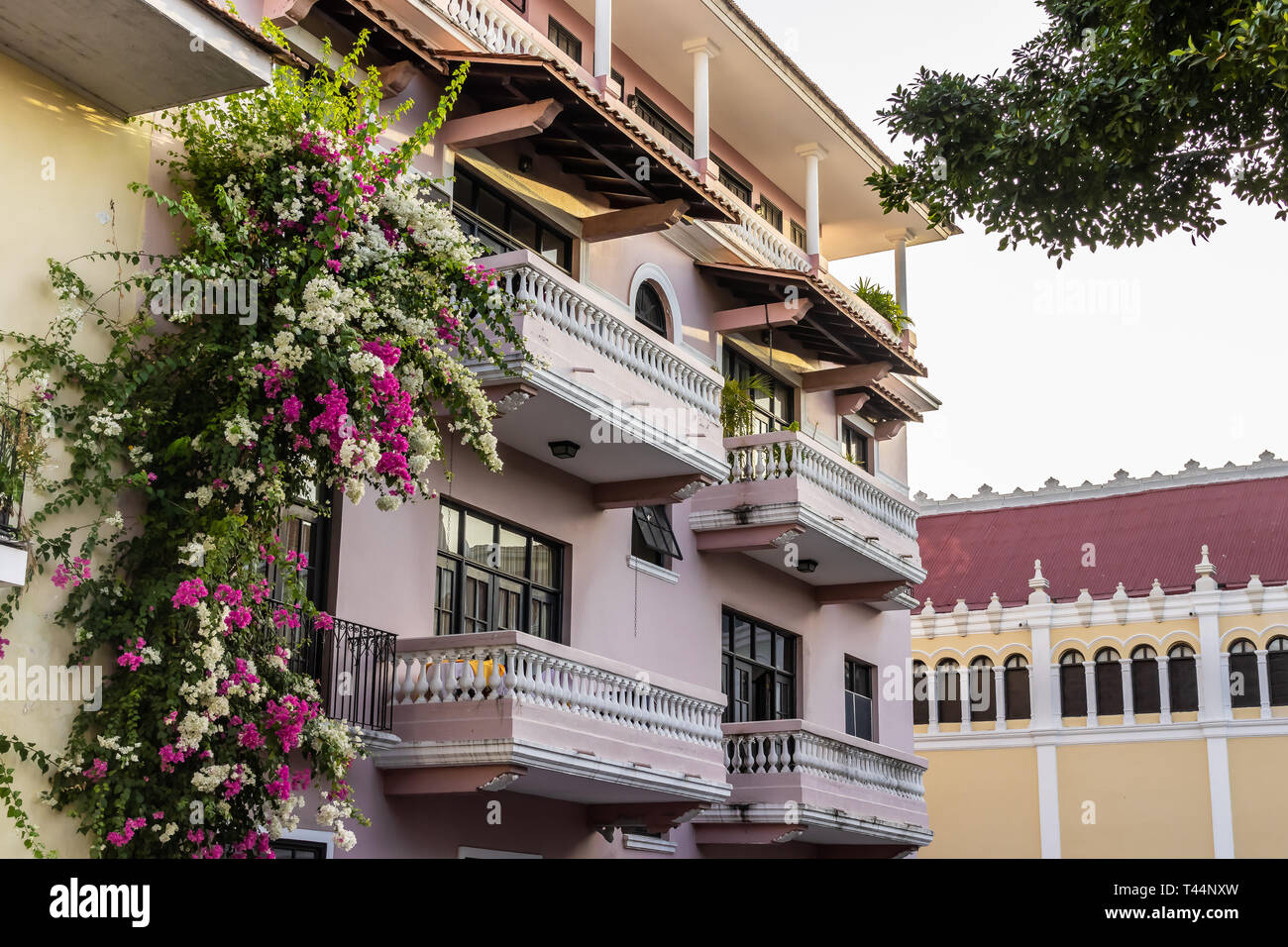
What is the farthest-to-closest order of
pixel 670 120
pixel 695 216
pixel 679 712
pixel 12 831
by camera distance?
pixel 670 120 < pixel 695 216 < pixel 679 712 < pixel 12 831

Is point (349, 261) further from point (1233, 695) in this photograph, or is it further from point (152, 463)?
point (1233, 695)

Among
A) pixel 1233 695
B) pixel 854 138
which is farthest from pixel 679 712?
pixel 1233 695

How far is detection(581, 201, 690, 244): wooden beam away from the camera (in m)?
18.6

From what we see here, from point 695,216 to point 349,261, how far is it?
8.67 metres

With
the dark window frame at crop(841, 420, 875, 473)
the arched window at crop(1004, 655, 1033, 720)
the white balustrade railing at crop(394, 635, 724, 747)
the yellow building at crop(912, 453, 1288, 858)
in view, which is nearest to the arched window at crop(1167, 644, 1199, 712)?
the yellow building at crop(912, 453, 1288, 858)

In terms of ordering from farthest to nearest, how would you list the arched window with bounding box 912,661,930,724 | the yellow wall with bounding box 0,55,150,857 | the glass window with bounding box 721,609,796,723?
1. the arched window with bounding box 912,661,930,724
2. the glass window with bounding box 721,609,796,723
3. the yellow wall with bounding box 0,55,150,857

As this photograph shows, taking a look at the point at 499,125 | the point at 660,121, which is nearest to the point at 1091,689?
the point at 660,121

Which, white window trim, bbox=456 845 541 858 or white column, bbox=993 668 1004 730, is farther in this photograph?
white column, bbox=993 668 1004 730

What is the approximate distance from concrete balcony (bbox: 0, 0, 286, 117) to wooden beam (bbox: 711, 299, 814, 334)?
10.7m

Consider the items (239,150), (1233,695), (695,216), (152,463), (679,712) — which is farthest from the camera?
(1233,695)

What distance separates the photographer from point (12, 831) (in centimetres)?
1034

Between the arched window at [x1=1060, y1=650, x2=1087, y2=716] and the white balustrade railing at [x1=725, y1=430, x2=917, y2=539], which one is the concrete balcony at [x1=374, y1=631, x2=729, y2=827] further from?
the arched window at [x1=1060, y1=650, x2=1087, y2=716]

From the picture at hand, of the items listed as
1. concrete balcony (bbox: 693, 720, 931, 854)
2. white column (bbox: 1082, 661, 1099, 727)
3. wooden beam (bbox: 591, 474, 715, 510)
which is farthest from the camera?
white column (bbox: 1082, 661, 1099, 727)

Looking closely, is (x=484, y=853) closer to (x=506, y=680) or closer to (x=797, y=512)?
(x=506, y=680)
